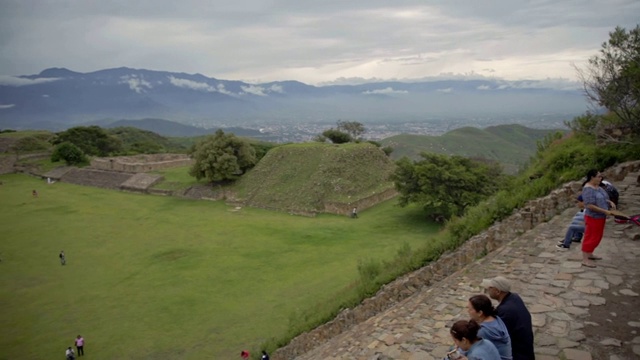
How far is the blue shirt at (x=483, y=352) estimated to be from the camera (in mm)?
3562

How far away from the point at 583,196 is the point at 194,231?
2143 centimetres

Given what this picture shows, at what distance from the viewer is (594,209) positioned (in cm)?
644

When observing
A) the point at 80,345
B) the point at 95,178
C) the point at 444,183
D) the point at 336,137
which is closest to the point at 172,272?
the point at 80,345

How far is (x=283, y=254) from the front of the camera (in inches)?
771

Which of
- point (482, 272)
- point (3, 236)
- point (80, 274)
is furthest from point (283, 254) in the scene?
point (3, 236)

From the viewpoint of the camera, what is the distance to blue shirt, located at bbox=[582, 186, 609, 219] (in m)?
6.45

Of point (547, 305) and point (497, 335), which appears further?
point (547, 305)

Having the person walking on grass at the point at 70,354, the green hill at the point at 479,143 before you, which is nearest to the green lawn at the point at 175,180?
the person walking on grass at the point at 70,354

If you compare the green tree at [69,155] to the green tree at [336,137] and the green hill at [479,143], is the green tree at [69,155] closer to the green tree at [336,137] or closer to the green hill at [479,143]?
the green tree at [336,137]

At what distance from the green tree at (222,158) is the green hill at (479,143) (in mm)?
60341

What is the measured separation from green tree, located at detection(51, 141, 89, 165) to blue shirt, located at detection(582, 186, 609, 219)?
52.7 meters

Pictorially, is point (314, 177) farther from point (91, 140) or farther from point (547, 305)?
point (91, 140)

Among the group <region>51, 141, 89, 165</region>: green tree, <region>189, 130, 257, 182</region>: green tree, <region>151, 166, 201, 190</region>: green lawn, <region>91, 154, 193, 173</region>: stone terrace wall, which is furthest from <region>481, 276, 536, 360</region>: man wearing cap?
<region>51, 141, 89, 165</region>: green tree

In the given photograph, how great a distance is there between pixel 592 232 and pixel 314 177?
25485 mm
